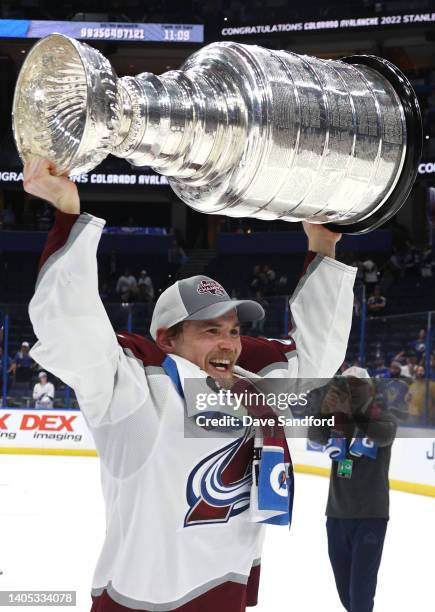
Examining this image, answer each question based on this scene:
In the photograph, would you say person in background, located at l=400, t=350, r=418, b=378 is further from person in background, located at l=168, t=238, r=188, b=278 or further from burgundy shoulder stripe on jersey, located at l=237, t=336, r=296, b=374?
person in background, located at l=168, t=238, r=188, b=278

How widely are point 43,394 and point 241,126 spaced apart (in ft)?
32.3

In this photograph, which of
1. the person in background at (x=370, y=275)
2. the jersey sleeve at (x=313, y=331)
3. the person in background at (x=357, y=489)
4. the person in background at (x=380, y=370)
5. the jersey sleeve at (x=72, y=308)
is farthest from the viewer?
the person in background at (x=370, y=275)

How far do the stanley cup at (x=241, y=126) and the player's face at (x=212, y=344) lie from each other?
334 millimetres

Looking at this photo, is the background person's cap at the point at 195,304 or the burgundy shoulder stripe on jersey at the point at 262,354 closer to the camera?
the background person's cap at the point at 195,304

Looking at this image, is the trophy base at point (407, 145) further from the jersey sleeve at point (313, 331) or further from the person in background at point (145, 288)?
the person in background at point (145, 288)

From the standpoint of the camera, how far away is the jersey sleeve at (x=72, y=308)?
125cm

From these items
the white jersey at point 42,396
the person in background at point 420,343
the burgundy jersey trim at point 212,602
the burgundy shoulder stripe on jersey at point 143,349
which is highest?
the burgundy shoulder stripe on jersey at point 143,349

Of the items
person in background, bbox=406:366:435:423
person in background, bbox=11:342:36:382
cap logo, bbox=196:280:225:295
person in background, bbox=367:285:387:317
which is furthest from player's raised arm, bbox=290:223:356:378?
person in background, bbox=367:285:387:317

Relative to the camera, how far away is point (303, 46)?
16.9m

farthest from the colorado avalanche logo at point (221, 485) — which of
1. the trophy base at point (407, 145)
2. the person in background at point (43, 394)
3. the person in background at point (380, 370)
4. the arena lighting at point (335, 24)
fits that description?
the arena lighting at point (335, 24)

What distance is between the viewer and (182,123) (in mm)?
1201

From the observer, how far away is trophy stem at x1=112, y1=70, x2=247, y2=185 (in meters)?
1.18

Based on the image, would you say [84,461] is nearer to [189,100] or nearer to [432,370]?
[432,370]

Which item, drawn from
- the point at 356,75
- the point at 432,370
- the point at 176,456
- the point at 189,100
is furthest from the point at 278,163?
the point at 432,370
